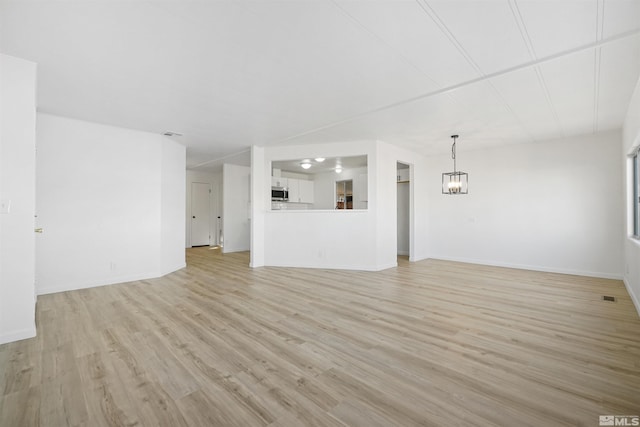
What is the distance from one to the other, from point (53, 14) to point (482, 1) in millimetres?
2971

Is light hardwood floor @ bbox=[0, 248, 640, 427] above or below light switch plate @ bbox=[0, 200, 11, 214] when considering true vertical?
below

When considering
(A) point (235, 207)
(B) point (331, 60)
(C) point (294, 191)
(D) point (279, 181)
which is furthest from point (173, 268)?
(B) point (331, 60)

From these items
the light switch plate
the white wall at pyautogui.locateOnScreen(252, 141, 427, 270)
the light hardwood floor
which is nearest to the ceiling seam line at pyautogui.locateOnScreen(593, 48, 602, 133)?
the light hardwood floor

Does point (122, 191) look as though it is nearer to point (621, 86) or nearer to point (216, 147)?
point (216, 147)

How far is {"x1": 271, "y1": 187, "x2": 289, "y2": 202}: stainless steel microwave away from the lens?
807cm

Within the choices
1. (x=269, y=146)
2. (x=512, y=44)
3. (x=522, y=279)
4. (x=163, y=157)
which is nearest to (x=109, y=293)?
(x=163, y=157)

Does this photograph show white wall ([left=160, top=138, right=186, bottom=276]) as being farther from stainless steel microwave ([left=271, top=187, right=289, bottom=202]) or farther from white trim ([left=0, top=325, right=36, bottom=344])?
stainless steel microwave ([left=271, top=187, right=289, bottom=202])

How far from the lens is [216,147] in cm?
614

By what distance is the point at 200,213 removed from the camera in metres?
9.62

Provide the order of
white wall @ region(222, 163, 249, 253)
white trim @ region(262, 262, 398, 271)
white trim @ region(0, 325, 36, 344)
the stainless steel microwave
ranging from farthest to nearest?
white wall @ region(222, 163, 249, 253) < the stainless steel microwave < white trim @ region(262, 262, 398, 271) < white trim @ region(0, 325, 36, 344)

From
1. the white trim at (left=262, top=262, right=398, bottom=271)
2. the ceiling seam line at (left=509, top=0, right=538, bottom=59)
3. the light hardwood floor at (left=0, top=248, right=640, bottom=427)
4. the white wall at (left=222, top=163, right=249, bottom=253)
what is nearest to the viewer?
the light hardwood floor at (left=0, top=248, right=640, bottom=427)

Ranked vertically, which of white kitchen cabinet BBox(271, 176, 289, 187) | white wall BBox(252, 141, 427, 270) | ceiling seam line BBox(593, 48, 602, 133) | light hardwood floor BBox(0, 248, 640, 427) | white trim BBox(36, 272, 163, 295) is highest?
ceiling seam line BBox(593, 48, 602, 133)

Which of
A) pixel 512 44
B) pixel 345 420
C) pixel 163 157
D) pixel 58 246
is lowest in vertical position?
pixel 345 420

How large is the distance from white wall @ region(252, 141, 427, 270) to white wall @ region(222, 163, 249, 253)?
8.82 ft
